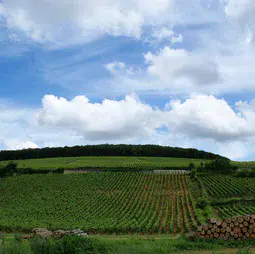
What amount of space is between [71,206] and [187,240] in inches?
1100

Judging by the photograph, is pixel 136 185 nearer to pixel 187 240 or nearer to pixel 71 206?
pixel 71 206

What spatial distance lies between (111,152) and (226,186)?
6788 centimetres

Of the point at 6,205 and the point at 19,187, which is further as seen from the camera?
the point at 19,187

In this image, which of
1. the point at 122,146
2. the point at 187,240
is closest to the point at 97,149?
the point at 122,146

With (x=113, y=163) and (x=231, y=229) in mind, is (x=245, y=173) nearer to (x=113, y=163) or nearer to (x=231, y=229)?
(x=113, y=163)

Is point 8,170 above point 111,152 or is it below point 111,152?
below

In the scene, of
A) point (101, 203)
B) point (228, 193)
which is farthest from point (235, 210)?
point (101, 203)

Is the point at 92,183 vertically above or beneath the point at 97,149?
beneath

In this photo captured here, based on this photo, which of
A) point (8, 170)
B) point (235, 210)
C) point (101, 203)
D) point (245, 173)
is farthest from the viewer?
point (8, 170)

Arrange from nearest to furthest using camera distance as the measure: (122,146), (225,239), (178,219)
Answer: (225,239) < (178,219) < (122,146)

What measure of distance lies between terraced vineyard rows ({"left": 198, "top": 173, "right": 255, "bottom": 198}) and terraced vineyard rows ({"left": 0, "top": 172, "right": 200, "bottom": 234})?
11.0 ft

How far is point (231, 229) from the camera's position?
20234 millimetres

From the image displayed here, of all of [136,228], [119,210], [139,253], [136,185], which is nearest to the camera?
[139,253]

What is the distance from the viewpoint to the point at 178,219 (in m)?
33.5
